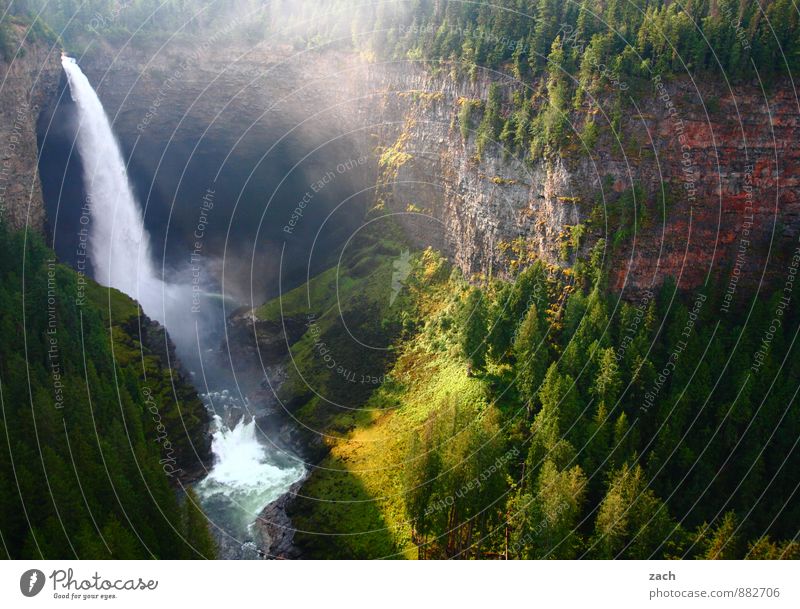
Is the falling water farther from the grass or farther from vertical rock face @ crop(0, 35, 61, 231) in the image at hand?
vertical rock face @ crop(0, 35, 61, 231)

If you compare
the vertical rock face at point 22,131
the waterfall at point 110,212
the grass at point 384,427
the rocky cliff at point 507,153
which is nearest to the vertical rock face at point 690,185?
the rocky cliff at point 507,153

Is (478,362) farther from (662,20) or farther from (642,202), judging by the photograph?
(662,20)

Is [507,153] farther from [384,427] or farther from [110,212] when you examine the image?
[110,212]

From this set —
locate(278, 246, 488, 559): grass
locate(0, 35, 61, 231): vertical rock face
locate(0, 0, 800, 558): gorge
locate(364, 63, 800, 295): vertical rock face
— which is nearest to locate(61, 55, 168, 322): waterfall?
locate(0, 0, 800, 558): gorge

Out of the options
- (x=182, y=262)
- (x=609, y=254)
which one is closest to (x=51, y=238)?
(x=182, y=262)

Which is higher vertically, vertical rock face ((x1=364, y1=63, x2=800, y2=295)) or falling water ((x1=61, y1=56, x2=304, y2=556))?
falling water ((x1=61, y1=56, x2=304, y2=556))

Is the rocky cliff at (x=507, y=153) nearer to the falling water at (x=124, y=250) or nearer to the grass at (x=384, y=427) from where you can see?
the falling water at (x=124, y=250)
